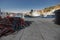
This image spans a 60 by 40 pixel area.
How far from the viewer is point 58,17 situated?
27703mm

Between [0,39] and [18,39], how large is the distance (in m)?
1.45

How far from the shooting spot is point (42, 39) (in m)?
11.7

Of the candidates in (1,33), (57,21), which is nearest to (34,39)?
(1,33)

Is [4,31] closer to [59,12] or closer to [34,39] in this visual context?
[34,39]

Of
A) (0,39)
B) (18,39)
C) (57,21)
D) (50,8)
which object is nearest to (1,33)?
(0,39)

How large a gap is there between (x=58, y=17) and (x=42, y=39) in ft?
54.5

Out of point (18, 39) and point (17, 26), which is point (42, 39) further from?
point (17, 26)

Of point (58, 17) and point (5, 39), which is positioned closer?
point (5, 39)

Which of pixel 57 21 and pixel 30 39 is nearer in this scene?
pixel 30 39

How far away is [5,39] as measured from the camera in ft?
39.4

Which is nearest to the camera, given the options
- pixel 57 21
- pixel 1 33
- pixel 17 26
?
pixel 1 33

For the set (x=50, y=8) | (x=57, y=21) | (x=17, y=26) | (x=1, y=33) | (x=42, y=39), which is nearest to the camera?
(x=42, y=39)

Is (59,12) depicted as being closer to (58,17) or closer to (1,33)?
(58,17)

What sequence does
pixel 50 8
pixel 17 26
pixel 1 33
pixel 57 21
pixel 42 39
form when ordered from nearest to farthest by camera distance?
pixel 42 39 < pixel 1 33 < pixel 17 26 < pixel 57 21 < pixel 50 8
